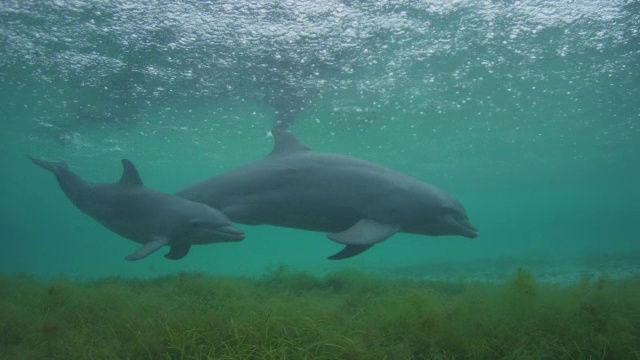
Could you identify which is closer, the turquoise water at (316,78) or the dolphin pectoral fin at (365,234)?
the dolphin pectoral fin at (365,234)

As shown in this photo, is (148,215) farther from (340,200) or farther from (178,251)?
(340,200)

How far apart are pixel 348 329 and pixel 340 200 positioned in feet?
8.00

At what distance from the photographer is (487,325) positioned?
4789mm

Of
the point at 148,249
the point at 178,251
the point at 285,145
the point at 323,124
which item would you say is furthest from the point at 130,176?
the point at 323,124

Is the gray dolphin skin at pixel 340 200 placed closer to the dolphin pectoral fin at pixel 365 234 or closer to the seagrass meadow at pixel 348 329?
the dolphin pectoral fin at pixel 365 234

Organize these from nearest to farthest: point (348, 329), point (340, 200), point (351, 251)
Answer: point (348, 329), point (351, 251), point (340, 200)

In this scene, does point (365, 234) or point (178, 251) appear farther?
point (178, 251)

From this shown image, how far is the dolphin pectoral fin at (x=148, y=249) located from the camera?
22.1 ft

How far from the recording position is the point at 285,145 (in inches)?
324

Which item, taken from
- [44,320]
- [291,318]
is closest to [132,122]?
[44,320]

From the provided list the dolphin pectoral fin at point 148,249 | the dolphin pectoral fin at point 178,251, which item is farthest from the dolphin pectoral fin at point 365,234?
the dolphin pectoral fin at point 178,251

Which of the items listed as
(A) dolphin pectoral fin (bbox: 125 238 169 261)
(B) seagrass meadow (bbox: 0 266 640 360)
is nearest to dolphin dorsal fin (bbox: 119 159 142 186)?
(A) dolphin pectoral fin (bbox: 125 238 169 261)

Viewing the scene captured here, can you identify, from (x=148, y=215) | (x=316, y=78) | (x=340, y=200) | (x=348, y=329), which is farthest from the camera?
(x=316, y=78)

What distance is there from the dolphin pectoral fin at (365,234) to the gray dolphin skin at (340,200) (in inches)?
0.6
